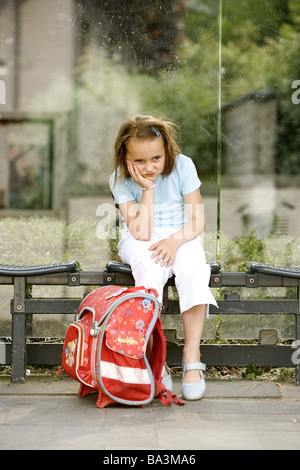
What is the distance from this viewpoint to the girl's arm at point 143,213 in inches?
149

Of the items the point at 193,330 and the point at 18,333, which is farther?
the point at 18,333

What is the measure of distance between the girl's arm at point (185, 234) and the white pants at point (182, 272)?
0.10ft

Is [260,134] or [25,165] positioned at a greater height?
[260,134]

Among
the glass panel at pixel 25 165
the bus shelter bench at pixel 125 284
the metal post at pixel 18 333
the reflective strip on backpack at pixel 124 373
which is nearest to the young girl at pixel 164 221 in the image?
the bus shelter bench at pixel 125 284

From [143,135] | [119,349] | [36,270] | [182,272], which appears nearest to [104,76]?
[143,135]

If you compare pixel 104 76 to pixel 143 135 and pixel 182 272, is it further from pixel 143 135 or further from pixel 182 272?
pixel 182 272

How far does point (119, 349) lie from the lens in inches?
129

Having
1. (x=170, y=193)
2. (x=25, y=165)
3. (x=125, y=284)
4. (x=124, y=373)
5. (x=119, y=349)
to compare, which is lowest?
(x=124, y=373)

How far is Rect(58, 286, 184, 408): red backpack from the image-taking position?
3.30 metres

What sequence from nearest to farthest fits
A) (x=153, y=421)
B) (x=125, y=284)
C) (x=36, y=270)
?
(x=153, y=421) → (x=36, y=270) → (x=125, y=284)

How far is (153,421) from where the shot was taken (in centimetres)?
316

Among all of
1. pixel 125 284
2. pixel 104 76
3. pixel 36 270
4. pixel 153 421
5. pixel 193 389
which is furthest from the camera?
pixel 104 76

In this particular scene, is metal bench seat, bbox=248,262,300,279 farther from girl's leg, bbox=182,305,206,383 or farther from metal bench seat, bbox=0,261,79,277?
metal bench seat, bbox=0,261,79,277

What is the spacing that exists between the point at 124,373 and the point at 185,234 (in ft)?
2.82
